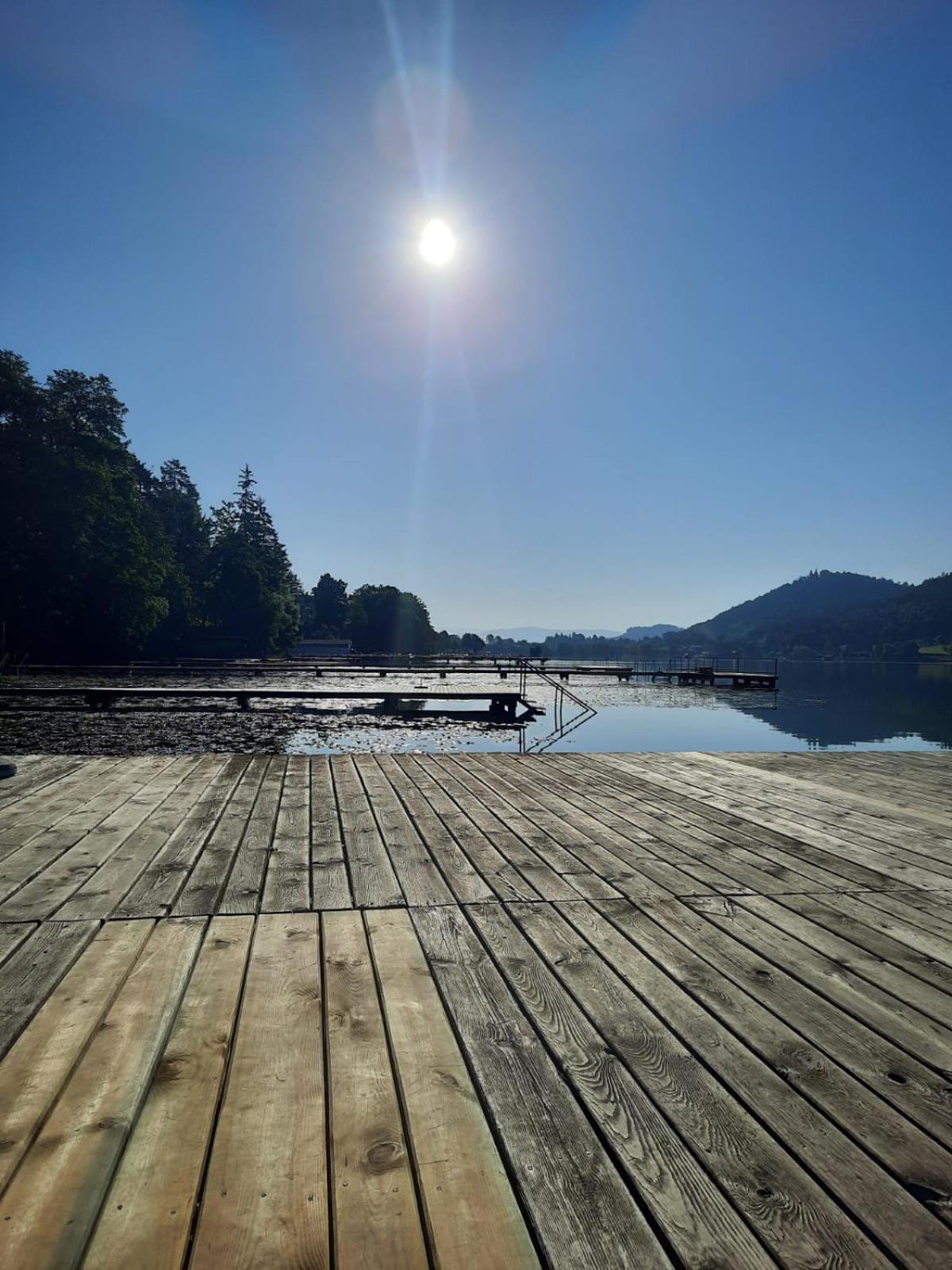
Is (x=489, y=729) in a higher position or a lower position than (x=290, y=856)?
lower

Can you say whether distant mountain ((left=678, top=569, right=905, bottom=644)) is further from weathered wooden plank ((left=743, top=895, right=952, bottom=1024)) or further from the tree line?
weathered wooden plank ((left=743, top=895, right=952, bottom=1024))

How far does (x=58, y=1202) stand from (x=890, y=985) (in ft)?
6.67

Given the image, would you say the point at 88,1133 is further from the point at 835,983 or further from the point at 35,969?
the point at 835,983

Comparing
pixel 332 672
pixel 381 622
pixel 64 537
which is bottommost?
pixel 332 672

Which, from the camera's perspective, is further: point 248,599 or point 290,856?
point 248,599

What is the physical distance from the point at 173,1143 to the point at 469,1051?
62cm

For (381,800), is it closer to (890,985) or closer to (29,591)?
(890,985)

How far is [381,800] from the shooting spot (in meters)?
4.11

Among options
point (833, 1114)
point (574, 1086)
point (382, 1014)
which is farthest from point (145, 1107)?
point (833, 1114)

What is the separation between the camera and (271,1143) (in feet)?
4.14

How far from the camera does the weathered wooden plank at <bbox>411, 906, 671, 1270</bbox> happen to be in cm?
106

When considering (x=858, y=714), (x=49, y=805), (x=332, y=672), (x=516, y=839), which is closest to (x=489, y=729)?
(x=49, y=805)

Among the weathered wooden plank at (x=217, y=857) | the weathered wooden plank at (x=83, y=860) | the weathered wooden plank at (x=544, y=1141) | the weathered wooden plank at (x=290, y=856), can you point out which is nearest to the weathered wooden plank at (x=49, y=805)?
the weathered wooden plank at (x=83, y=860)

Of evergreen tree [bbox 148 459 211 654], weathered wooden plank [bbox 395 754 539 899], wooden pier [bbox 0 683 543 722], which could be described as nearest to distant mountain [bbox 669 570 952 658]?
evergreen tree [bbox 148 459 211 654]
